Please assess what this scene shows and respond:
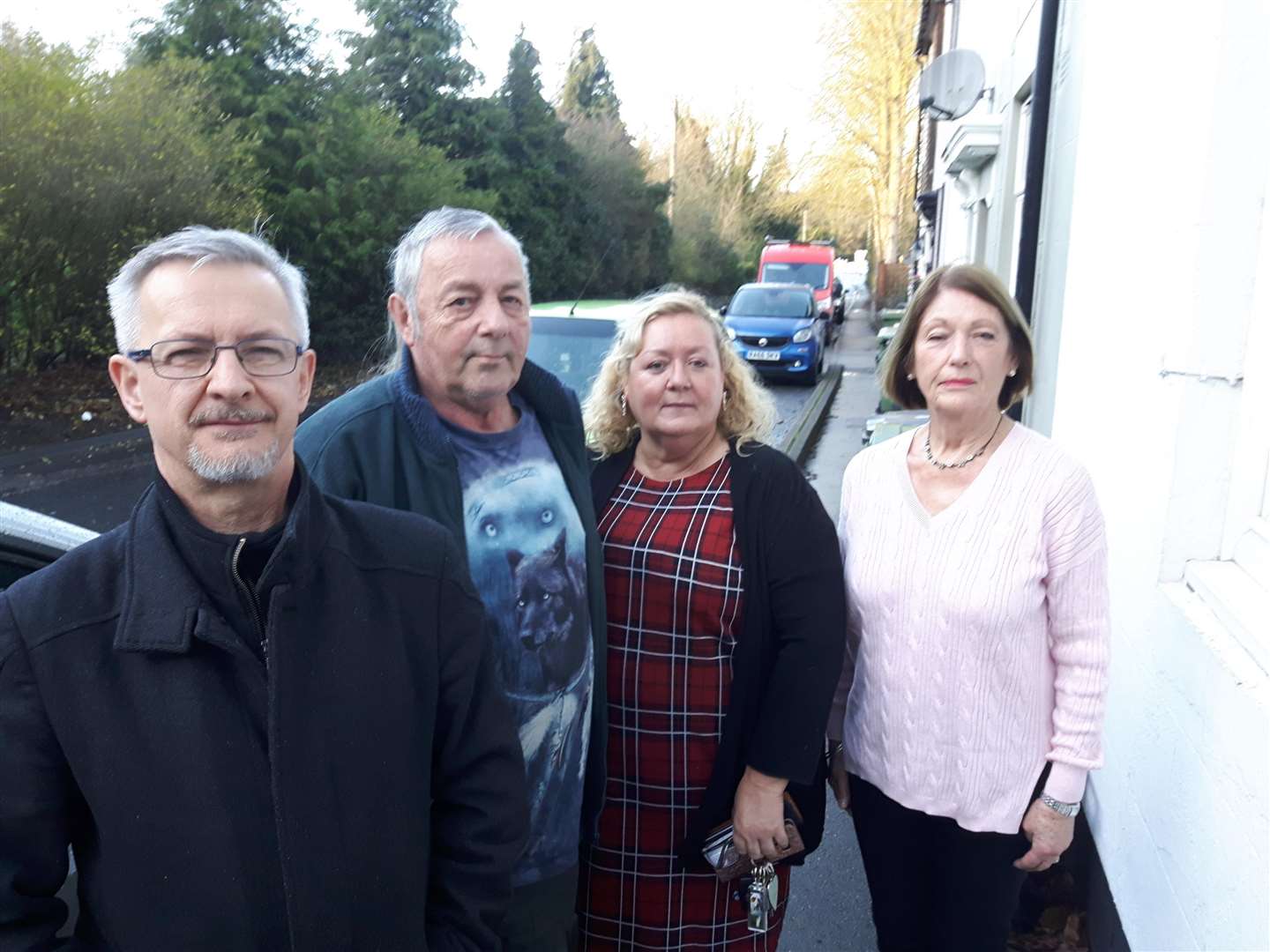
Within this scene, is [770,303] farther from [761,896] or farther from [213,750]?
[213,750]

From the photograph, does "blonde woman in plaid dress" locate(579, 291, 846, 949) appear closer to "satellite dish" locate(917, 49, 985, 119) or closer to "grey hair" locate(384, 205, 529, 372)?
"grey hair" locate(384, 205, 529, 372)

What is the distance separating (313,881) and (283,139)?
16.3 meters

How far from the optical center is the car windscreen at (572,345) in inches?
Result: 249

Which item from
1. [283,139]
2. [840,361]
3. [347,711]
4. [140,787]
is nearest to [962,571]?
[347,711]

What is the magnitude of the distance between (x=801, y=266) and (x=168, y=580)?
1070 inches

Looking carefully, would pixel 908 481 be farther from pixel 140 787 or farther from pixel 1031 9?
pixel 1031 9

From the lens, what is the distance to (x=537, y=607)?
1960mm


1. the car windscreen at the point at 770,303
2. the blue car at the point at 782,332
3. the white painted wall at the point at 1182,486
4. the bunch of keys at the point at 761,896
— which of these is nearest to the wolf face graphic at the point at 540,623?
the bunch of keys at the point at 761,896

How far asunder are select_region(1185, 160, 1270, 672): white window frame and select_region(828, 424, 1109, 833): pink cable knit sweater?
290 millimetres

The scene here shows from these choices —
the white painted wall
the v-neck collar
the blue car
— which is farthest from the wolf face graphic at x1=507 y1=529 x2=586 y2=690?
the blue car

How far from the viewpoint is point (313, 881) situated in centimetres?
135

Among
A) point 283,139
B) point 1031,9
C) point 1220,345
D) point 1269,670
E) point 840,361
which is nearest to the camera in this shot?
point 1269,670

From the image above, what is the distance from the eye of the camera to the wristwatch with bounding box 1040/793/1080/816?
6.66 feet

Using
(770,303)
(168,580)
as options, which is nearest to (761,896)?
(168,580)
